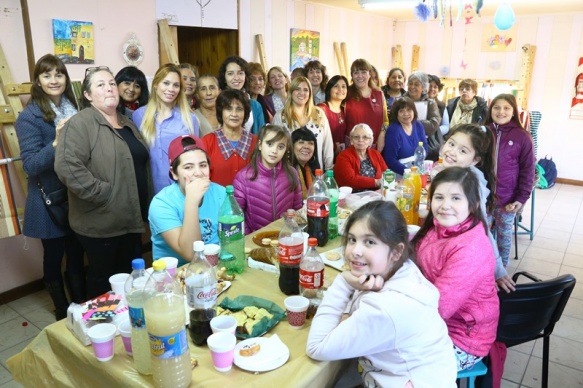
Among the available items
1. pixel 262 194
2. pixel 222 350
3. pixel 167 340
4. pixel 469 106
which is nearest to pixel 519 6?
pixel 469 106

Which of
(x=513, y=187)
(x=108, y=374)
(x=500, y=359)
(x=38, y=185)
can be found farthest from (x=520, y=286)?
(x=38, y=185)

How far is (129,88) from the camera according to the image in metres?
3.14

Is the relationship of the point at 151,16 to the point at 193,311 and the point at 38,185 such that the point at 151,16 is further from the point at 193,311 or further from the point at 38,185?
the point at 193,311

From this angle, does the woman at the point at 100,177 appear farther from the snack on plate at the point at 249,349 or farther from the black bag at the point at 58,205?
the snack on plate at the point at 249,349

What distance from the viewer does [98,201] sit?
2.44m

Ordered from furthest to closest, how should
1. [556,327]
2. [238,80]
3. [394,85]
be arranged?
[394,85] → [238,80] → [556,327]

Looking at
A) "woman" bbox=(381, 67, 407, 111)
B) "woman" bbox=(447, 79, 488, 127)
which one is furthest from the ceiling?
"woman" bbox=(381, 67, 407, 111)

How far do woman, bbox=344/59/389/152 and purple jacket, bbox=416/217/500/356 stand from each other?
260 cm

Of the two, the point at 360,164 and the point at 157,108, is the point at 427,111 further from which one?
the point at 157,108

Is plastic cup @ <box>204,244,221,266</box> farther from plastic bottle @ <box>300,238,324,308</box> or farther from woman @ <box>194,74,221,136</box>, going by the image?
woman @ <box>194,74,221,136</box>

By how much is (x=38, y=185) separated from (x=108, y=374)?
1.93 metres

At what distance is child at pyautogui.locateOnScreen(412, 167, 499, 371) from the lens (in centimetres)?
159

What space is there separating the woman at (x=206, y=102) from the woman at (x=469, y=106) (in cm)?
313

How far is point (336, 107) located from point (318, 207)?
236 centimetres
